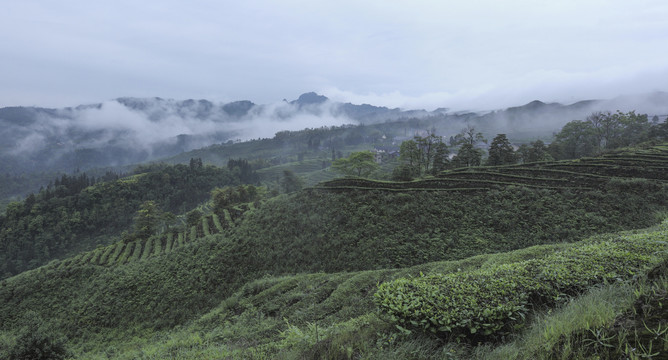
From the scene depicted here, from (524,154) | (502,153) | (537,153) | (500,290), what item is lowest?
(524,154)

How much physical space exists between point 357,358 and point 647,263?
4428 mm

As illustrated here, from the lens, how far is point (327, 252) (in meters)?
15.0

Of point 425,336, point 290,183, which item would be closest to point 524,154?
point 290,183

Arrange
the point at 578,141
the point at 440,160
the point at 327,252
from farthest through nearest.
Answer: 1. the point at 578,141
2. the point at 440,160
3. the point at 327,252

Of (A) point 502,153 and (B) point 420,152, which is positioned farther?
(B) point 420,152

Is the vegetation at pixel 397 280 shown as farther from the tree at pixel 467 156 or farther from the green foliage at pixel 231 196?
the green foliage at pixel 231 196

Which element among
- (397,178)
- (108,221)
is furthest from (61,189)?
(397,178)

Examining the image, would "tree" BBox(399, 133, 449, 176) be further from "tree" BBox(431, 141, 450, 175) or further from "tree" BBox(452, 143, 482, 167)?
"tree" BBox(452, 143, 482, 167)

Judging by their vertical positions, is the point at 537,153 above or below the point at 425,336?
below

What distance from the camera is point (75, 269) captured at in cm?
1838

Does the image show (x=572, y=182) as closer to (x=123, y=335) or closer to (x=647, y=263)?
(x=647, y=263)

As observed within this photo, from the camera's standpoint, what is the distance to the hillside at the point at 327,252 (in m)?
10.3

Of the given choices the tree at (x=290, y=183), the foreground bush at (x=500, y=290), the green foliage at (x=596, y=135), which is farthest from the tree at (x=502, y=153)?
the tree at (x=290, y=183)

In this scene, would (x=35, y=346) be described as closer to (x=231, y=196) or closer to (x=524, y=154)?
(x=231, y=196)
